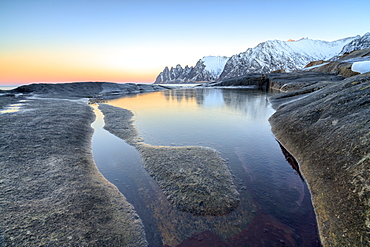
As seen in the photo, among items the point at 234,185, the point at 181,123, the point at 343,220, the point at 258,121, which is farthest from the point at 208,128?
the point at 343,220

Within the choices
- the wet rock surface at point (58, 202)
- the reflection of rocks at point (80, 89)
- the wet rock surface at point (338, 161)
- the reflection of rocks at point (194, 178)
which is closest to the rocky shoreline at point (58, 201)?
the wet rock surface at point (58, 202)

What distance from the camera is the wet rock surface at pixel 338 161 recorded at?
4773mm

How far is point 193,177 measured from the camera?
26.7 feet

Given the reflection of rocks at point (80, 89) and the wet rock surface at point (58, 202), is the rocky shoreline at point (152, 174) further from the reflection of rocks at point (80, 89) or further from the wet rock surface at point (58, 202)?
the reflection of rocks at point (80, 89)

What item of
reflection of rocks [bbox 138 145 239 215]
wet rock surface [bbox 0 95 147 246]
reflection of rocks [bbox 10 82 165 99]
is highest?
reflection of rocks [bbox 10 82 165 99]

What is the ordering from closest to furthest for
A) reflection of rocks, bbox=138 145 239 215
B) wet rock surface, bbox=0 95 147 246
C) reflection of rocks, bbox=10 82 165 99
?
1. wet rock surface, bbox=0 95 147 246
2. reflection of rocks, bbox=138 145 239 215
3. reflection of rocks, bbox=10 82 165 99

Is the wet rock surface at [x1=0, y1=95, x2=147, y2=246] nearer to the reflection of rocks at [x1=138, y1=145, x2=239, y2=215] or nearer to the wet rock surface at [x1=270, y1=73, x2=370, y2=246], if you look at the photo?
the reflection of rocks at [x1=138, y1=145, x2=239, y2=215]

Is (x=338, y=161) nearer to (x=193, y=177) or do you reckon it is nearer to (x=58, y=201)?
(x=193, y=177)

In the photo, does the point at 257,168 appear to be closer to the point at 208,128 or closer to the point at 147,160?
the point at 147,160

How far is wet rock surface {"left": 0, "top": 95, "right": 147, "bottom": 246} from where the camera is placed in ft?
15.6

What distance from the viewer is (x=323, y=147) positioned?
8.18 m

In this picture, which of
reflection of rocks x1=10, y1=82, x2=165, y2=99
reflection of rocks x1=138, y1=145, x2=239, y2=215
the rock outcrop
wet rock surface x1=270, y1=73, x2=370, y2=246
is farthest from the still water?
reflection of rocks x1=10, y1=82, x2=165, y2=99

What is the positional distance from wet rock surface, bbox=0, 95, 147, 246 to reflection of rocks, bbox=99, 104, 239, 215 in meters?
2.02

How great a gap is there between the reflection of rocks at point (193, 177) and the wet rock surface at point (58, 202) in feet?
6.62
